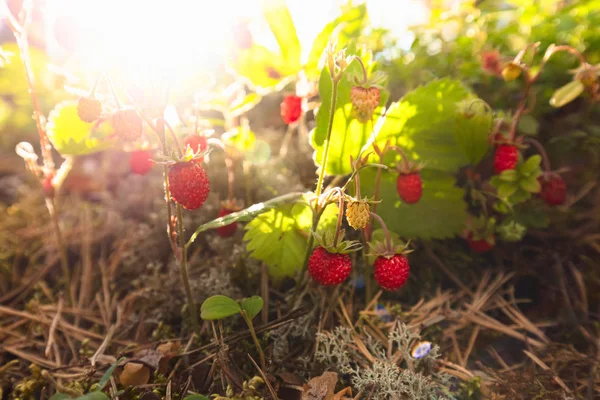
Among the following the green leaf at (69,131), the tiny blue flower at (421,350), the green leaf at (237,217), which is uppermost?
the green leaf at (69,131)

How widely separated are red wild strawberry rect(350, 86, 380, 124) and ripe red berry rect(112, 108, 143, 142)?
75 cm

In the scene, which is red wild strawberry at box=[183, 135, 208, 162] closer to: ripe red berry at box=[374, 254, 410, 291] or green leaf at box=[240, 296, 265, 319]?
green leaf at box=[240, 296, 265, 319]

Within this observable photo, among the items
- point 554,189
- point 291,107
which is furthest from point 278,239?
point 554,189

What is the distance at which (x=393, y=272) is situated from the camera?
1.41 meters

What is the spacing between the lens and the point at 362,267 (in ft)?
6.09

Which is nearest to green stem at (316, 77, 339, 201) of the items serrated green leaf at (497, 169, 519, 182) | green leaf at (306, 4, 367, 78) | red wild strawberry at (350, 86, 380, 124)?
red wild strawberry at (350, 86, 380, 124)

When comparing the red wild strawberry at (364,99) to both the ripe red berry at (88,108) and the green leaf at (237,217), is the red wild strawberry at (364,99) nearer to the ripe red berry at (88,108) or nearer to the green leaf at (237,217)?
A: the green leaf at (237,217)

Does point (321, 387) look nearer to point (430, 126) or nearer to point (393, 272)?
point (393, 272)

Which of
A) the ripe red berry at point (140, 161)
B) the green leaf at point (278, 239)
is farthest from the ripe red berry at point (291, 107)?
the ripe red berry at point (140, 161)

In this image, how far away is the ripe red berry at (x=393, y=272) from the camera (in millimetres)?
1410

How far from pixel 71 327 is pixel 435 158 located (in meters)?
1.81

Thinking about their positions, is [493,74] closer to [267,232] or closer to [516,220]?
[516,220]

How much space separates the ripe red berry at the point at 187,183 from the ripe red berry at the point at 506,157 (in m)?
1.29

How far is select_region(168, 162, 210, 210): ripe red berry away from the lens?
4.20 feet
